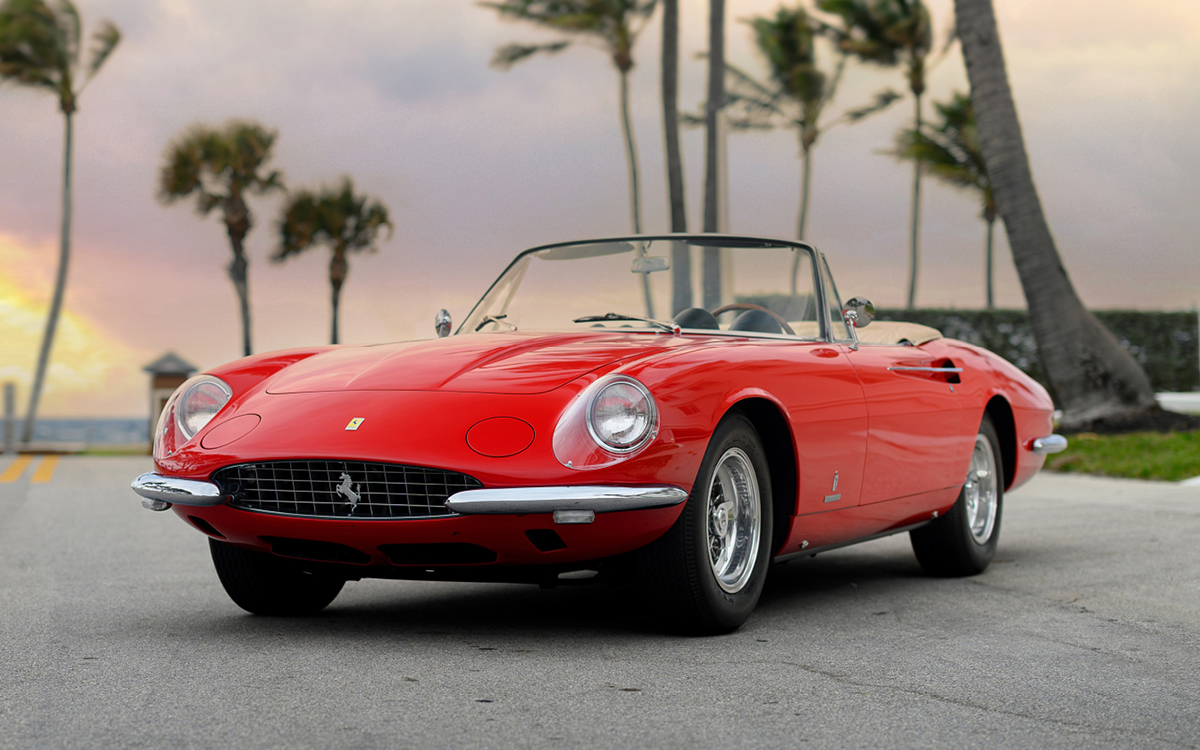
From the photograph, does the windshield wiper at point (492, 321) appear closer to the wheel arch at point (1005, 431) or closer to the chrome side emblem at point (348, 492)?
the chrome side emblem at point (348, 492)

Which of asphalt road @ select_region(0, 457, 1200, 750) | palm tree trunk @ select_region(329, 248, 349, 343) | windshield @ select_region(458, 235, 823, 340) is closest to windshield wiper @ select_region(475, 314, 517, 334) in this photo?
windshield @ select_region(458, 235, 823, 340)

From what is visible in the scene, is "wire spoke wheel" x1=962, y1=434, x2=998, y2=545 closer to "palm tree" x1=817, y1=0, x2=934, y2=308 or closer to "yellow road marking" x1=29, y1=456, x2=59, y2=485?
"yellow road marking" x1=29, y1=456, x2=59, y2=485

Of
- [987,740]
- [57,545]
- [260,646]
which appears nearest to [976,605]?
[987,740]

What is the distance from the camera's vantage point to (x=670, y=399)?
3.76 m

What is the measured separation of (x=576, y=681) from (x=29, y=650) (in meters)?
1.69

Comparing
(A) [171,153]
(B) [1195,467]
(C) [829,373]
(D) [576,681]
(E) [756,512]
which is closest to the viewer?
(D) [576,681]

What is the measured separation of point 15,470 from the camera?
13930mm

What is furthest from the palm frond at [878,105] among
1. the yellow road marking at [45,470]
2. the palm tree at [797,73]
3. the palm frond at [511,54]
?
the yellow road marking at [45,470]

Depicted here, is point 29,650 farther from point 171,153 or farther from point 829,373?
point 171,153

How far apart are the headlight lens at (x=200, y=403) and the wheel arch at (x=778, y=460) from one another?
72.1 inches

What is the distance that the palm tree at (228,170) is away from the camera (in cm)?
3012

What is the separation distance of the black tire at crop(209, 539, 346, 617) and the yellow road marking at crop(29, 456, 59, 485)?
26.6 feet

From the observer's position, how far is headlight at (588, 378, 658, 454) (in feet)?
12.0

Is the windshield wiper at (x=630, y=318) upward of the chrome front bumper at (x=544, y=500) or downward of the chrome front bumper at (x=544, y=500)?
upward
